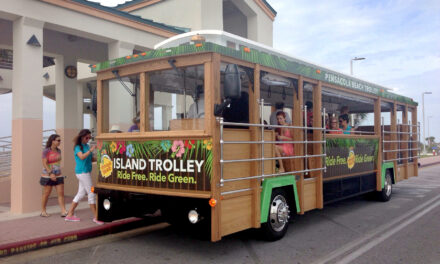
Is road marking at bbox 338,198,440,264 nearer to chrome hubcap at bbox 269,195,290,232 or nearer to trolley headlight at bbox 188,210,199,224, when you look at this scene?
chrome hubcap at bbox 269,195,290,232

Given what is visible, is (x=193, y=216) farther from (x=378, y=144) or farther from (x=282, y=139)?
(x=378, y=144)

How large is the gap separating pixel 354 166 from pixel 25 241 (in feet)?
19.8

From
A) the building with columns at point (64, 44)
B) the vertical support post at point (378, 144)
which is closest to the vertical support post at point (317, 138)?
the vertical support post at point (378, 144)

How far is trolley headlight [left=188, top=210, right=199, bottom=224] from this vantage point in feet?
14.6

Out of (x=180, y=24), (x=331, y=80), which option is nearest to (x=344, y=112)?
(x=331, y=80)

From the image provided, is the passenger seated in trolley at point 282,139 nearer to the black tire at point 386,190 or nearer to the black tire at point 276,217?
the black tire at point 276,217

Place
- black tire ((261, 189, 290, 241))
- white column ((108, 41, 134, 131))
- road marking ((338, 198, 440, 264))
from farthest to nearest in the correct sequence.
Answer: white column ((108, 41, 134, 131)) < black tire ((261, 189, 290, 241)) < road marking ((338, 198, 440, 264))

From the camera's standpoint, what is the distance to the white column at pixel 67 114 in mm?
9875

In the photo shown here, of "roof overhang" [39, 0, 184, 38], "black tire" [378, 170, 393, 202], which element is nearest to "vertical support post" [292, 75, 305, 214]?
"black tire" [378, 170, 393, 202]

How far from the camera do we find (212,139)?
14.5 ft

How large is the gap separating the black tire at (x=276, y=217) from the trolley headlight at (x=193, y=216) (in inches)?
49.4

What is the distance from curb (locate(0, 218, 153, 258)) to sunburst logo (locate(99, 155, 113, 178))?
1006 mm

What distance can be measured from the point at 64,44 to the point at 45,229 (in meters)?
5.95

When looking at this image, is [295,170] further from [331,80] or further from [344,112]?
[344,112]
